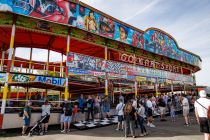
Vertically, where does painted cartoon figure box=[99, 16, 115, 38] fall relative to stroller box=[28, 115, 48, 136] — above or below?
above

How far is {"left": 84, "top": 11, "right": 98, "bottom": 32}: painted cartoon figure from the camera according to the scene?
1585 centimetres

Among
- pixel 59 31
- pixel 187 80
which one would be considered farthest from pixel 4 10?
pixel 187 80

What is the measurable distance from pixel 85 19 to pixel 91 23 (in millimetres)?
703

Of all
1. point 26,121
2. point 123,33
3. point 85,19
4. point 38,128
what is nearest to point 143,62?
point 123,33

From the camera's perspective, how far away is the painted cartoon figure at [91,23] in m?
15.9

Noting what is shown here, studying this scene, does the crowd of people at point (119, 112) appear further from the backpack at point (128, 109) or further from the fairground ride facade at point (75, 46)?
the fairground ride facade at point (75, 46)

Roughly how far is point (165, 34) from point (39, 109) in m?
19.8

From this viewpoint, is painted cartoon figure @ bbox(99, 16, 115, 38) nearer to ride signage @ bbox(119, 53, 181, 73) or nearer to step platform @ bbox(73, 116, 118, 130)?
ride signage @ bbox(119, 53, 181, 73)

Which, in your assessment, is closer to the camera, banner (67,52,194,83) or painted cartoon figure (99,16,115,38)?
banner (67,52,194,83)

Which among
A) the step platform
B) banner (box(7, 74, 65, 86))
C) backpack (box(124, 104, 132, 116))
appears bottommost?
the step platform

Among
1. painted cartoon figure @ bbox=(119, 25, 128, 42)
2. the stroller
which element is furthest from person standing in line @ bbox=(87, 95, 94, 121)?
painted cartoon figure @ bbox=(119, 25, 128, 42)

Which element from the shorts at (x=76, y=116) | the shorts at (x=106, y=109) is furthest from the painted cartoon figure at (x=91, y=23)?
the shorts at (x=76, y=116)

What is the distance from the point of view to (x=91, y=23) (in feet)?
53.3

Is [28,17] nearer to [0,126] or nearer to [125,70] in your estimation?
[0,126]
